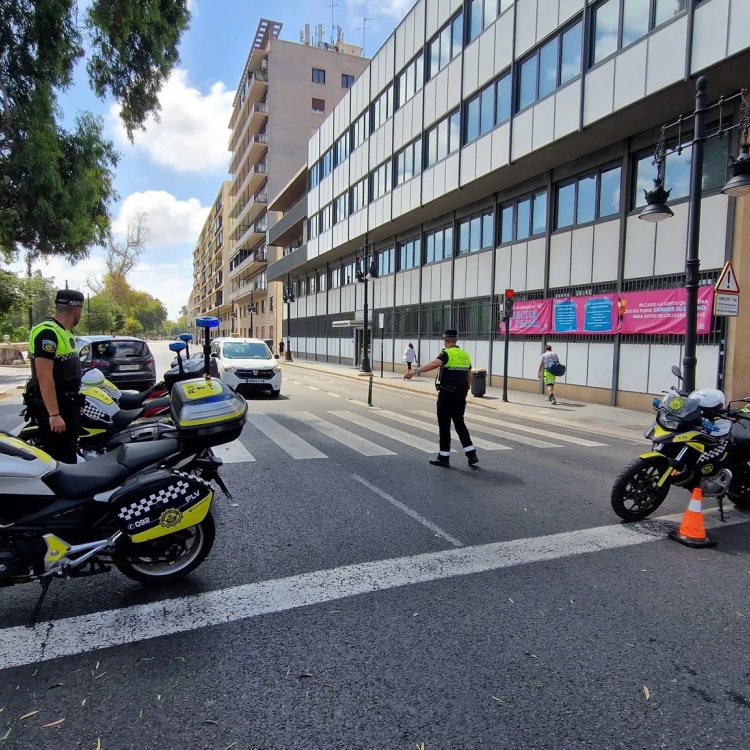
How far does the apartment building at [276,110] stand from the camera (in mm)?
54688

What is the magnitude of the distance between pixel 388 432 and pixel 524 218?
12347 millimetres

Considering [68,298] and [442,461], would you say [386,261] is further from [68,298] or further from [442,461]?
[68,298]

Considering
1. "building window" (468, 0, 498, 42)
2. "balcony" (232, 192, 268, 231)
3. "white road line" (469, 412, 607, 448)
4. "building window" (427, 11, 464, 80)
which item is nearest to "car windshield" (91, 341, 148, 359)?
"white road line" (469, 412, 607, 448)

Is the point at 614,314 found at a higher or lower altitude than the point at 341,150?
lower

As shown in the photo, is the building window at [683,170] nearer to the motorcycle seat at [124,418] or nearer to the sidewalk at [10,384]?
the motorcycle seat at [124,418]

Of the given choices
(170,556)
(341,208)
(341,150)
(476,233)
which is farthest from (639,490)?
(341,150)

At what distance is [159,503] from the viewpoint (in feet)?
11.2

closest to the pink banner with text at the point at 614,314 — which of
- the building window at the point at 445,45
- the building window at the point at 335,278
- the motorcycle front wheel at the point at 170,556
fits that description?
the building window at the point at 445,45

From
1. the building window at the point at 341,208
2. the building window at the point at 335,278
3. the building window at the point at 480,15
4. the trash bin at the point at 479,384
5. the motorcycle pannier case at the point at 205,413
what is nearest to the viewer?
the motorcycle pannier case at the point at 205,413

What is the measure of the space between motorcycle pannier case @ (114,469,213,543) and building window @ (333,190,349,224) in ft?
102

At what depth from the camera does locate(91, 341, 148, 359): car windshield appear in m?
13.4

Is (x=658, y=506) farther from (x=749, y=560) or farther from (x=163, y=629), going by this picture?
(x=163, y=629)

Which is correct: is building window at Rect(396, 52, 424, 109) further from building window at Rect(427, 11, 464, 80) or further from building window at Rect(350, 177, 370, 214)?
building window at Rect(350, 177, 370, 214)

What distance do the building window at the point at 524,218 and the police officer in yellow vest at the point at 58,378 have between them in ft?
53.2
